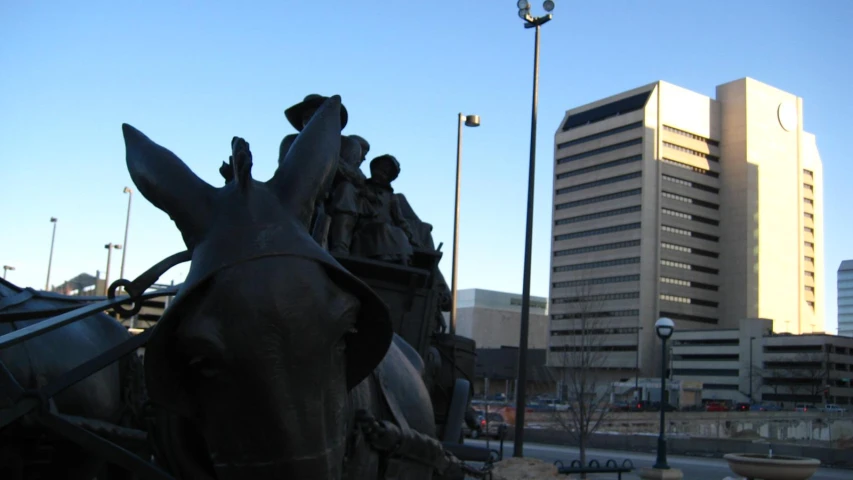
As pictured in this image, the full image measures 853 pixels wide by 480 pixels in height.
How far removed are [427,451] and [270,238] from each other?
1.61 metres

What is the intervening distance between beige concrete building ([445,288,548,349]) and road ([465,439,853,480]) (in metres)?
123

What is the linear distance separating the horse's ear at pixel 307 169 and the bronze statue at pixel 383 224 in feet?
10.7

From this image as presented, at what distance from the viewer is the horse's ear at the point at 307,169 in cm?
256

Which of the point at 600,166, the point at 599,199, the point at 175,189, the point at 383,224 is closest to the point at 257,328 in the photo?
the point at 175,189

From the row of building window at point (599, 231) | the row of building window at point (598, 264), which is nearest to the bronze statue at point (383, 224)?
the row of building window at point (598, 264)

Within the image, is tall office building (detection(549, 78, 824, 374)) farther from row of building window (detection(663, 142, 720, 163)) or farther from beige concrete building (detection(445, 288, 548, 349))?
beige concrete building (detection(445, 288, 548, 349))

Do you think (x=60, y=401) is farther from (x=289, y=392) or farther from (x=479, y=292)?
(x=479, y=292)

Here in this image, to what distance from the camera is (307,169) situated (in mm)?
2588

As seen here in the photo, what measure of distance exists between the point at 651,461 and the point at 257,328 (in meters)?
26.2

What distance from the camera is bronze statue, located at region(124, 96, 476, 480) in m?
2.16

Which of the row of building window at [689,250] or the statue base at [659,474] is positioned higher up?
the row of building window at [689,250]

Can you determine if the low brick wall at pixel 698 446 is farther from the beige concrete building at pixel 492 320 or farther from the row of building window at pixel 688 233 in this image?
the beige concrete building at pixel 492 320

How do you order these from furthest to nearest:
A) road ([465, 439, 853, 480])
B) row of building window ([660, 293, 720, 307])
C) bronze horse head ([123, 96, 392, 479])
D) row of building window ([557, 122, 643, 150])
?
row of building window ([557, 122, 643, 150]) < row of building window ([660, 293, 720, 307]) < road ([465, 439, 853, 480]) < bronze horse head ([123, 96, 392, 479])

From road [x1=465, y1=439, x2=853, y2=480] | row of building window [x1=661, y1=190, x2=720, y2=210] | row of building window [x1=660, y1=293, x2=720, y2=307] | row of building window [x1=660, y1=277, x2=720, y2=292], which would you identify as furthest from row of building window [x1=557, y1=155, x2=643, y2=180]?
road [x1=465, y1=439, x2=853, y2=480]
